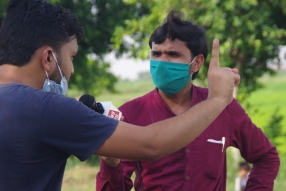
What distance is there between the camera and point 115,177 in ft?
10.8

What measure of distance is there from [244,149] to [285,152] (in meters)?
9.94

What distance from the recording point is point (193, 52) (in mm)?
3781

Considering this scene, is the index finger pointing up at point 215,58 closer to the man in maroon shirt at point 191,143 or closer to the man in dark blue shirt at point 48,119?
the man in dark blue shirt at point 48,119

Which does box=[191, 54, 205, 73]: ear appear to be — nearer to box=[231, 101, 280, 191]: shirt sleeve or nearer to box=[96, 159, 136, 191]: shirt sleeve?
box=[231, 101, 280, 191]: shirt sleeve

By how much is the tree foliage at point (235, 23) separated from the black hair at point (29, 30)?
22.9 feet

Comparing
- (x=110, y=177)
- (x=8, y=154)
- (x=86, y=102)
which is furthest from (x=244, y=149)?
(x=8, y=154)

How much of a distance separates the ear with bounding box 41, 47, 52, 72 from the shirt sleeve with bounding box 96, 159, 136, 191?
1.06 metres

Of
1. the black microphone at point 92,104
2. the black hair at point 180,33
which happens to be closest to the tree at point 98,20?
the black hair at point 180,33

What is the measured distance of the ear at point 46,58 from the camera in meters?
2.34

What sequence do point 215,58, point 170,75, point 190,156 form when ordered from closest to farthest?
point 215,58, point 190,156, point 170,75

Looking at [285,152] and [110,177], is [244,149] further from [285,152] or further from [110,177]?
[285,152]

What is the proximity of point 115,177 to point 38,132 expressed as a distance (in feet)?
3.83

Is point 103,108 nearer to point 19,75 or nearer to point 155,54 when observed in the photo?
point 19,75

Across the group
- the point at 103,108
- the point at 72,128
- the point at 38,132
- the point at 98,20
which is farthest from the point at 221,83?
the point at 98,20
